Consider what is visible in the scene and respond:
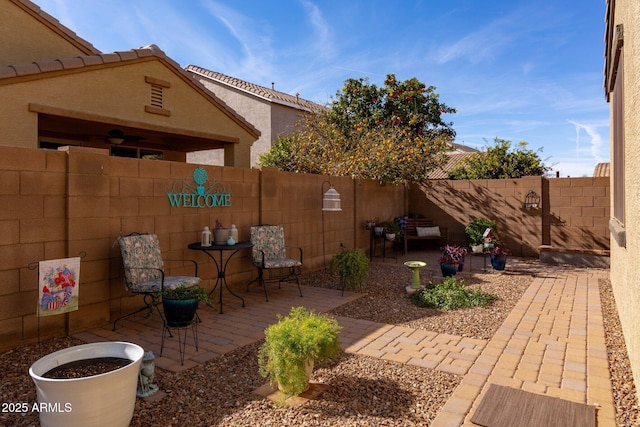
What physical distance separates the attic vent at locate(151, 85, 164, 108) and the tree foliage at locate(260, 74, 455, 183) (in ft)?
13.0

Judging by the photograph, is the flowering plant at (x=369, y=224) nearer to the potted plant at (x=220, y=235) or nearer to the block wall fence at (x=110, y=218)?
the block wall fence at (x=110, y=218)

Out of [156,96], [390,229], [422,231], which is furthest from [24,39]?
[422,231]

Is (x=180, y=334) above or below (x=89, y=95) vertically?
below

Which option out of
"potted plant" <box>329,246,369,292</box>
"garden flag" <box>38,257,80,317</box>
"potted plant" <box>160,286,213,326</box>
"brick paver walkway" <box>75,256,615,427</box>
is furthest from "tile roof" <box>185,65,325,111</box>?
"potted plant" <box>160,286,213,326</box>

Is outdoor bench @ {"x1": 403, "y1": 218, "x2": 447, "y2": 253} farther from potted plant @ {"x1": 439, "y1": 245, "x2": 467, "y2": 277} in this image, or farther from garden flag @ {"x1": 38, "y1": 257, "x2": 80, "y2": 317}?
garden flag @ {"x1": 38, "y1": 257, "x2": 80, "y2": 317}

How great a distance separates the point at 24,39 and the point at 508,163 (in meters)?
13.3

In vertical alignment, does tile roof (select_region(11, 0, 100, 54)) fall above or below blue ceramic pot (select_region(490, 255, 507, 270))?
above

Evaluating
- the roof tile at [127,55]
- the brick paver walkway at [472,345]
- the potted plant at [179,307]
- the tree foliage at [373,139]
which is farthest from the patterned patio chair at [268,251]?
the roof tile at [127,55]

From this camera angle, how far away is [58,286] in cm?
398

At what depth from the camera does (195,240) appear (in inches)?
224

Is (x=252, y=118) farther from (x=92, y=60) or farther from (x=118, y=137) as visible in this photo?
(x=92, y=60)

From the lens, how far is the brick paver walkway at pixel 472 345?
10.3 feet

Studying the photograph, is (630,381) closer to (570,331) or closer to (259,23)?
(570,331)

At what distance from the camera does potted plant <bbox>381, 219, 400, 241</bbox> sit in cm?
976
